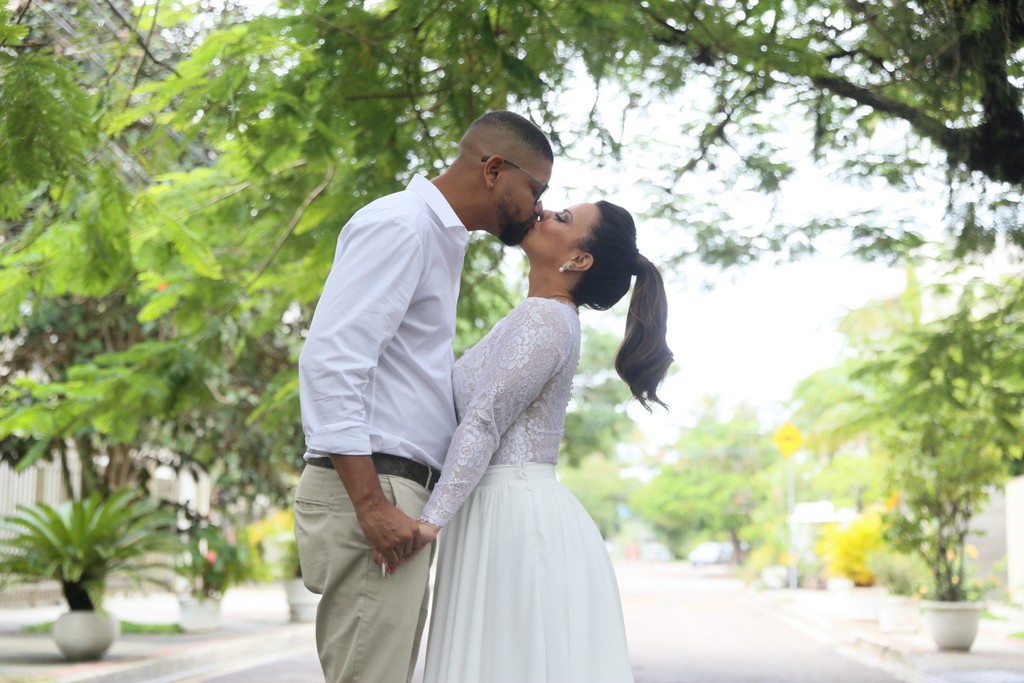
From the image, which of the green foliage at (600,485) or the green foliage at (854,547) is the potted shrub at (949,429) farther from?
the green foliage at (600,485)

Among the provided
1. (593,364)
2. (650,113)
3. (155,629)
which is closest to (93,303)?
(155,629)

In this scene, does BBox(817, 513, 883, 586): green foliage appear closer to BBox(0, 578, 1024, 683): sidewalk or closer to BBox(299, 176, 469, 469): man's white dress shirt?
BBox(0, 578, 1024, 683): sidewalk

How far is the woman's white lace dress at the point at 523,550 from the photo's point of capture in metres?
3.67

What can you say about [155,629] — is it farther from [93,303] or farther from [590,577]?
[590,577]

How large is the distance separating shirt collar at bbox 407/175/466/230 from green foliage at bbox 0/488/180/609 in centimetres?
938

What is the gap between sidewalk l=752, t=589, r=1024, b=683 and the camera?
483 inches

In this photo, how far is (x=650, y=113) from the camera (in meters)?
8.84

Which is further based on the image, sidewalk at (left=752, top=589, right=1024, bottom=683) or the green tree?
the green tree

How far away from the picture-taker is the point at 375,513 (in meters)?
3.27

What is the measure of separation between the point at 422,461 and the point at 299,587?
15.5 m

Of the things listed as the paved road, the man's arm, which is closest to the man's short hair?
the man's arm

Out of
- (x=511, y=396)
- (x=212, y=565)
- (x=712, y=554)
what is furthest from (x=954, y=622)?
(x=712, y=554)

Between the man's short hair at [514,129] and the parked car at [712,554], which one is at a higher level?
the man's short hair at [514,129]

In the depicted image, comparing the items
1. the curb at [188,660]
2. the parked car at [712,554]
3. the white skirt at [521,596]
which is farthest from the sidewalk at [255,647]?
the parked car at [712,554]
